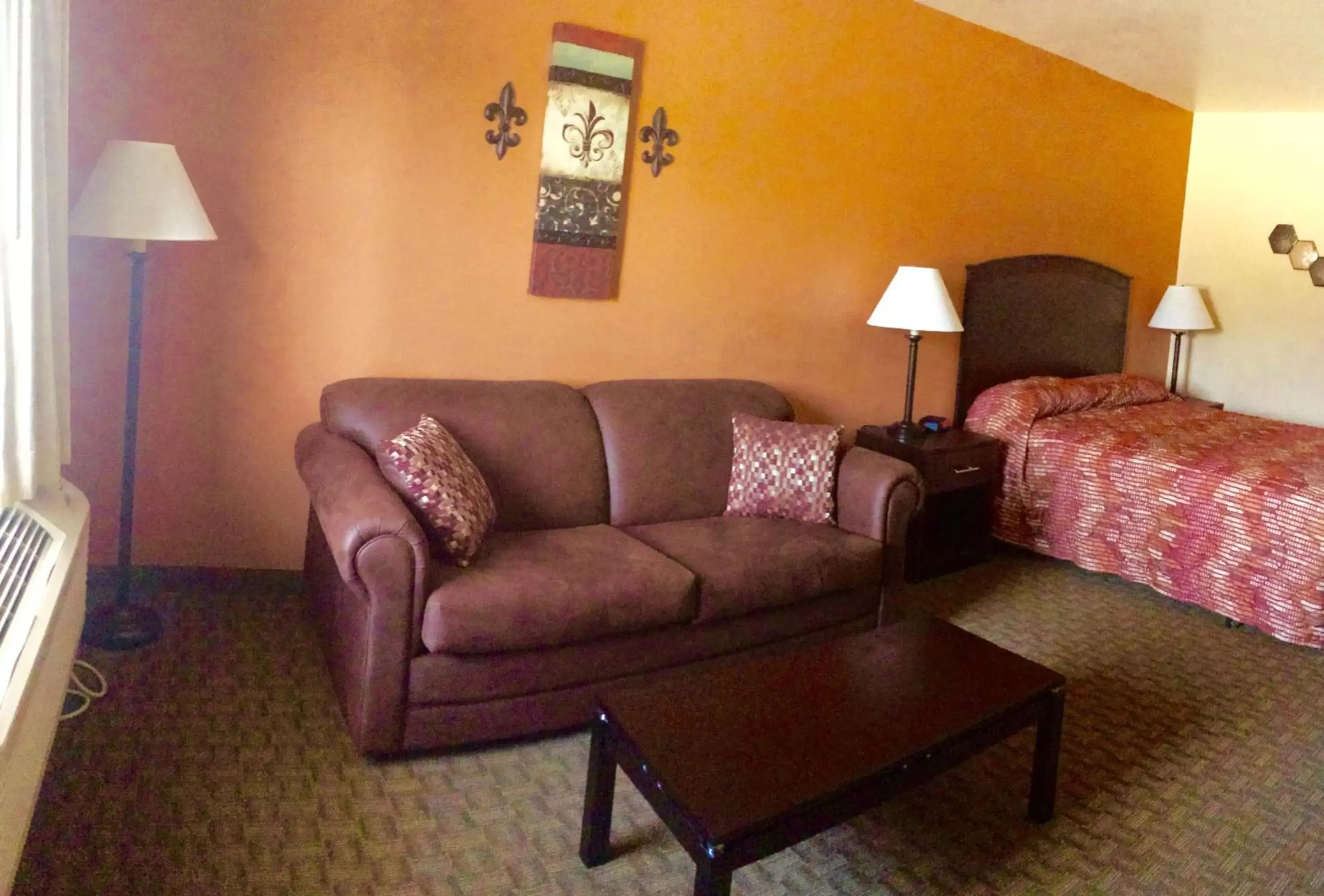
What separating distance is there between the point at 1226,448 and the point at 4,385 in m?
4.06

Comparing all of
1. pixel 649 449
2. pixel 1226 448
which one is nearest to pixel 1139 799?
pixel 649 449

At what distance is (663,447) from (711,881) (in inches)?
69.4

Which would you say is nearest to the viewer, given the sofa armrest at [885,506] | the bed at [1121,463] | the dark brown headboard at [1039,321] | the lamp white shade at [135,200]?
the lamp white shade at [135,200]

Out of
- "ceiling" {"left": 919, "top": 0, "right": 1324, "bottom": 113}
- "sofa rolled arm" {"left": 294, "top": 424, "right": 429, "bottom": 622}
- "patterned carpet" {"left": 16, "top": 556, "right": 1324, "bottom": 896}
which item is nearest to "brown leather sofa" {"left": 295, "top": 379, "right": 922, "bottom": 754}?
"sofa rolled arm" {"left": 294, "top": 424, "right": 429, "bottom": 622}

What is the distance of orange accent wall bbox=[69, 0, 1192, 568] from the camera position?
272cm

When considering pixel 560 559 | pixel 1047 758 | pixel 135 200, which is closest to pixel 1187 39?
pixel 1047 758

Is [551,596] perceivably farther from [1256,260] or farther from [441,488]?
[1256,260]

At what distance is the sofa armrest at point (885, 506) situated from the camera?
2.98 m

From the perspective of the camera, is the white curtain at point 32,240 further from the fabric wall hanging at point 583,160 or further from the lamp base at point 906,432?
the lamp base at point 906,432

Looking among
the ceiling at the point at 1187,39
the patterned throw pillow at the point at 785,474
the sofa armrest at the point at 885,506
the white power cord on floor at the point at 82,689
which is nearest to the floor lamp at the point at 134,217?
the white power cord on floor at the point at 82,689

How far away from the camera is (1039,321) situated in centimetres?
463

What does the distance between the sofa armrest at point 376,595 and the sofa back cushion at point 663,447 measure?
3.08ft

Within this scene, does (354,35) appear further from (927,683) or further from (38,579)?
(927,683)

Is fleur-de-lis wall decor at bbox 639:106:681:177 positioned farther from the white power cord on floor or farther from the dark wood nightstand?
the white power cord on floor
